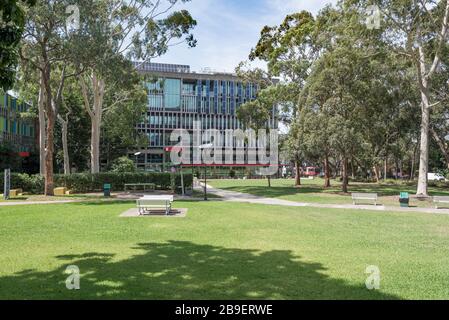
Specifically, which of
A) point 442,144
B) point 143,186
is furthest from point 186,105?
point 143,186

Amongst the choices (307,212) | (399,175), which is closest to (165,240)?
(307,212)

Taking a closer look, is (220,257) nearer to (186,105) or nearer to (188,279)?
(188,279)

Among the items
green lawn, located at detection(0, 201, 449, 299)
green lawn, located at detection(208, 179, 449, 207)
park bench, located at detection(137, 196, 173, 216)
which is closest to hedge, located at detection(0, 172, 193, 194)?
green lawn, located at detection(208, 179, 449, 207)

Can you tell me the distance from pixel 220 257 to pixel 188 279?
1.80 metres

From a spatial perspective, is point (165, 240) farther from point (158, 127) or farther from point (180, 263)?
point (158, 127)

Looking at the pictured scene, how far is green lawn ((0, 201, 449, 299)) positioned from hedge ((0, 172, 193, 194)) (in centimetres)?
1278

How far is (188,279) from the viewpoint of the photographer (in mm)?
6930

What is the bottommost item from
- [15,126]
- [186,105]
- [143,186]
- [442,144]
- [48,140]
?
[143,186]

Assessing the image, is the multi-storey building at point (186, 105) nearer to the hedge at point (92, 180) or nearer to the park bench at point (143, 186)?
the hedge at point (92, 180)

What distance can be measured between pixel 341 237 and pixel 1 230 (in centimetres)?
994

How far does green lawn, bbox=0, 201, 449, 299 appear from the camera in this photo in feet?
20.9

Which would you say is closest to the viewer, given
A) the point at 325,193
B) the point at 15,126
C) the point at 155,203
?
the point at 155,203

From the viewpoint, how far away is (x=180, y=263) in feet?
26.5

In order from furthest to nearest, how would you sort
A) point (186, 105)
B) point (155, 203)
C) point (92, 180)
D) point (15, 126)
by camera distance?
point (186, 105) → point (15, 126) → point (92, 180) → point (155, 203)
